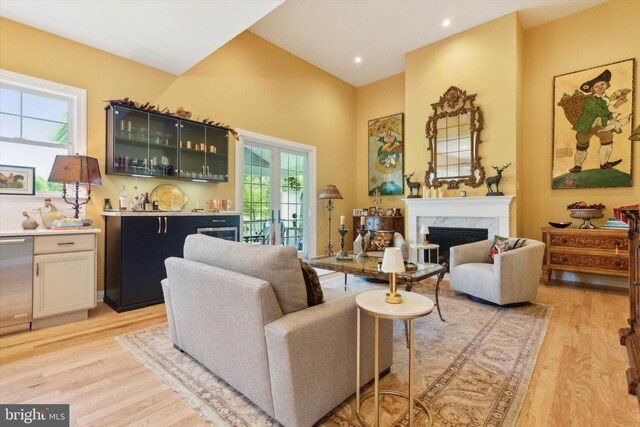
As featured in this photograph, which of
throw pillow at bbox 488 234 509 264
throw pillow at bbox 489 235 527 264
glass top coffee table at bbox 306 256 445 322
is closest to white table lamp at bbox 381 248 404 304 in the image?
glass top coffee table at bbox 306 256 445 322

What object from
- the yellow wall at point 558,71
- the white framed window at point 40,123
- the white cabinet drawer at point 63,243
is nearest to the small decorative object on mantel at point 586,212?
the yellow wall at point 558,71

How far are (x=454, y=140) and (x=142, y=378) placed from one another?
5.26 m

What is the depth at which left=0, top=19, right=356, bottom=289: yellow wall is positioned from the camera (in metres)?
3.30

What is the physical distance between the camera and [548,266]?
433 centimetres

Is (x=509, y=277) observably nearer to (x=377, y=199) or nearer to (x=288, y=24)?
(x=377, y=199)

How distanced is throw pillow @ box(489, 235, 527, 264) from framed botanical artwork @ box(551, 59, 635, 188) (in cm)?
176

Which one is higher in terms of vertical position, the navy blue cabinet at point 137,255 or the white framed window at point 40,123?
the white framed window at point 40,123

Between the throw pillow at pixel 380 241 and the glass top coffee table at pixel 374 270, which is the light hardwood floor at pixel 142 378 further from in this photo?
the throw pillow at pixel 380 241

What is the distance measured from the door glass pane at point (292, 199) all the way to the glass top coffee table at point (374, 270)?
2402 mm

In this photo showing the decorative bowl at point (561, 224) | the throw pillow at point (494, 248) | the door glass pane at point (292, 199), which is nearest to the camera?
the throw pillow at point (494, 248)

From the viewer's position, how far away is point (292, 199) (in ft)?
19.5

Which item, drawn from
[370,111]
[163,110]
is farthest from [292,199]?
[370,111]

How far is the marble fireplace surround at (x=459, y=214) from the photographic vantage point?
4598 mm

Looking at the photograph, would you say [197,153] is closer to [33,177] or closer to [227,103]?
[227,103]
